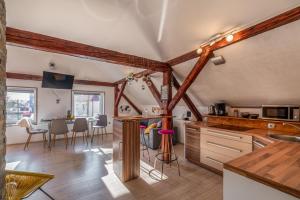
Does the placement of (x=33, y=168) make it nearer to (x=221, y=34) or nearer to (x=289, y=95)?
(x=221, y=34)

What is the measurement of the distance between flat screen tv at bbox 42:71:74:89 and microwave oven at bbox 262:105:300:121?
19.0 ft

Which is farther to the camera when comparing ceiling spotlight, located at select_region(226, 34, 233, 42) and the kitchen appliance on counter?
the kitchen appliance on counter

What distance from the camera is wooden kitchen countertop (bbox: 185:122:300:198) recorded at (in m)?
0.86

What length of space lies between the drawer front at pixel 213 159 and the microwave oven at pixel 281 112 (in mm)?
1065

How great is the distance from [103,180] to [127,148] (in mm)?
682

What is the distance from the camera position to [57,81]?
5.32m

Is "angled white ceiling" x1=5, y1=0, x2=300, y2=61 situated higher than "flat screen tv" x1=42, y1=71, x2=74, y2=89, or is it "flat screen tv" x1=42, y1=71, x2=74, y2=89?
"angled white ceiling" x1=5, y1=0, x2=300, y2=61

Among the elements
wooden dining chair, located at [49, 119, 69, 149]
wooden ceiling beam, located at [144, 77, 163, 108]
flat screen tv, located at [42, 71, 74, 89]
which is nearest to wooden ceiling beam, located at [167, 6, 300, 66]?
wooden ceiling beam, located at [144, 77, 163, 108]

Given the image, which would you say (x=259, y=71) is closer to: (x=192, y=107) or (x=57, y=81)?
(x=192, y=107)

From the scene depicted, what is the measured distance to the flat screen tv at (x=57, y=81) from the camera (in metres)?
5.10

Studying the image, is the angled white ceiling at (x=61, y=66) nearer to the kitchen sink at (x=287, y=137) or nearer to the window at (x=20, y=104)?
the window at (x=20, y=104)

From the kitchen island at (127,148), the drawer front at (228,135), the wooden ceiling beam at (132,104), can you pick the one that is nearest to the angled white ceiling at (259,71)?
the drawer front at (228,135)

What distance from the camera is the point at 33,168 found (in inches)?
122

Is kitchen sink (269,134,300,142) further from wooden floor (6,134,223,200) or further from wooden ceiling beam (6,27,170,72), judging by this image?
wooden ceiling beam (6,27,170,72)
